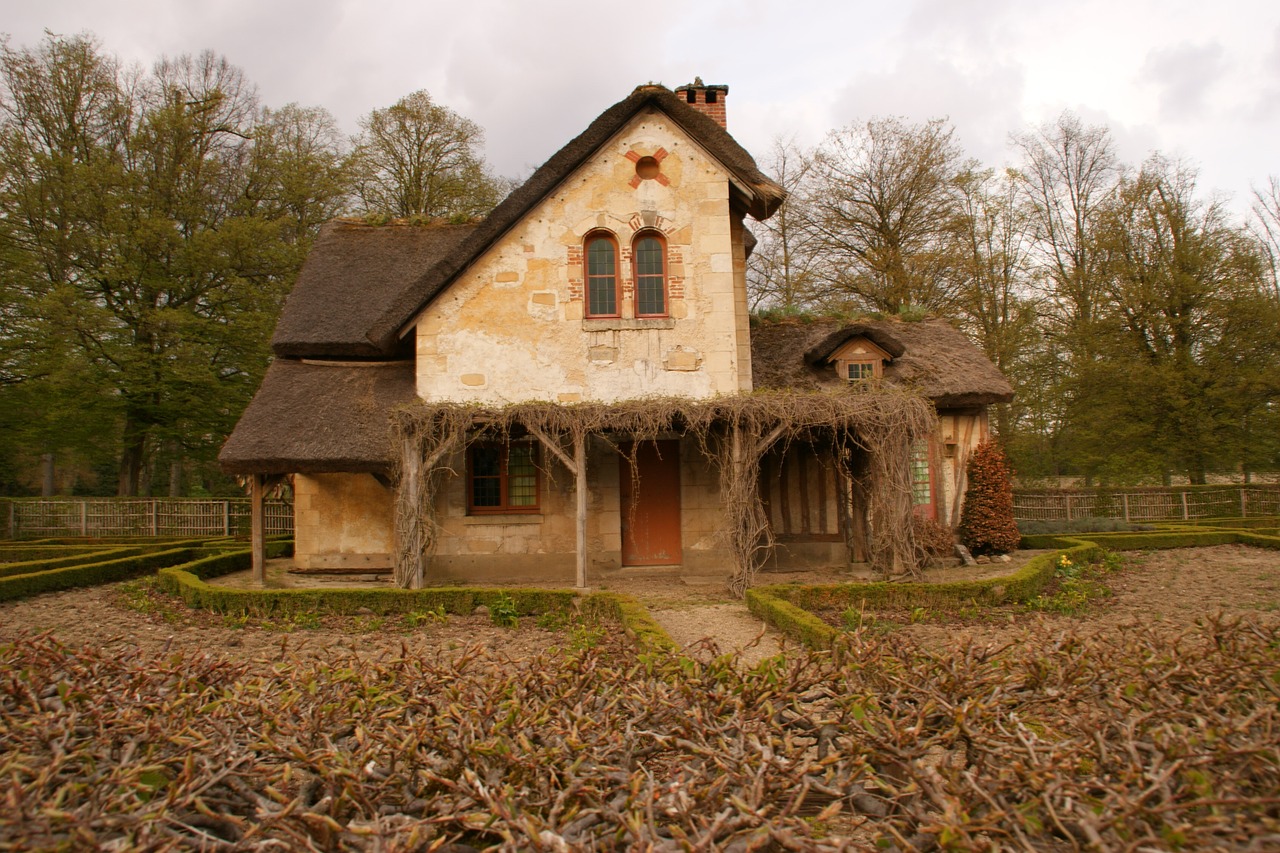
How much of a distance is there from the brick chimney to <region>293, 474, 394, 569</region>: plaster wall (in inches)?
349

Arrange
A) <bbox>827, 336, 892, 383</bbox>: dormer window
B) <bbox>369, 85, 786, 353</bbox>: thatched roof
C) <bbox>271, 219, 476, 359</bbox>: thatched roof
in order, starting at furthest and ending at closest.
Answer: <bbox>827, 336, 892, 383</bbox>: dormer window, <bbox>271, 219, 476, 359</bbox>: thatched roof, <bbox>369, 85, 786, 353</bbox>: thatched roof

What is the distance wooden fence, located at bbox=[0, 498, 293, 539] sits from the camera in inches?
937

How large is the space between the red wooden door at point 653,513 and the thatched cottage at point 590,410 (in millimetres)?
33

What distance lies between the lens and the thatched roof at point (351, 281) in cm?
1484

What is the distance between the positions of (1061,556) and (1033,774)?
1188 centimetres

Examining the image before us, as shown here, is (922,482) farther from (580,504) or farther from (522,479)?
(522,479)

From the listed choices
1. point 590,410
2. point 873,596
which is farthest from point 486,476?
point 873,596

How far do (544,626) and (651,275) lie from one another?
6010 mm

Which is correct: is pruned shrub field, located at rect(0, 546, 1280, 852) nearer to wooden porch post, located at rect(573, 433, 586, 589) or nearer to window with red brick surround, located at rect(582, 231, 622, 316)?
wooden porch post, located at rect(573, 433, 586, 589)

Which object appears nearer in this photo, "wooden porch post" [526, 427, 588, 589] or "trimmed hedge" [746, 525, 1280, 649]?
"trimmed hedge" [746, 525, 1280, 649]

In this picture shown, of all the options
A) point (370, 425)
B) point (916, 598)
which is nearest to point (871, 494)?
point (916, 598)

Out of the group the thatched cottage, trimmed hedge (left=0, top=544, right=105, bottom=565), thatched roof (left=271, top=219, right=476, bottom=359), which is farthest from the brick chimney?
trimmed hedge (left=0, top=544, right=105, bottom=565)

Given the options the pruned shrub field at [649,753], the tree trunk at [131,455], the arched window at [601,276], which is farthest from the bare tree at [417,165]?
the pruned shrub field at [649,753]

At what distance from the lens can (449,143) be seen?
31.3 m
